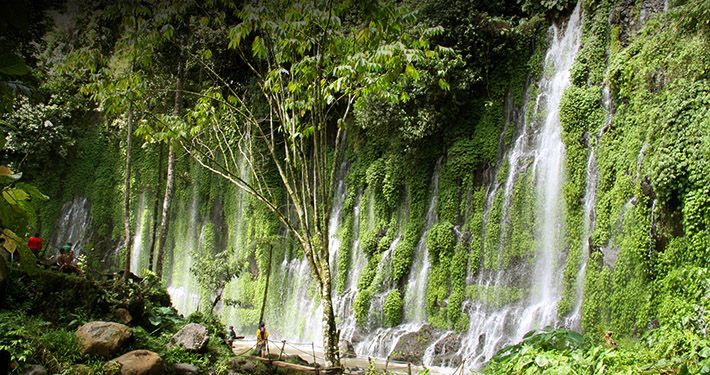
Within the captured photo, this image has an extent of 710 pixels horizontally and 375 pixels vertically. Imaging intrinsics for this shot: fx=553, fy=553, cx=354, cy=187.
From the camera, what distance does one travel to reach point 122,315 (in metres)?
9.76

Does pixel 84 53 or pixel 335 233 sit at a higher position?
pixel 84 53

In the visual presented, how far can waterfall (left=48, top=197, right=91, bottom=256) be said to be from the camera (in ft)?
89.8

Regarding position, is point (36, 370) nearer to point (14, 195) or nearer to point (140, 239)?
point (14, 195)

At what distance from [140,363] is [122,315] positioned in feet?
7.47

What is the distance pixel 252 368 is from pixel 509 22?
1129 centimetres

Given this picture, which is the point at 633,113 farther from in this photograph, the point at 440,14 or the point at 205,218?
the point at 205,218

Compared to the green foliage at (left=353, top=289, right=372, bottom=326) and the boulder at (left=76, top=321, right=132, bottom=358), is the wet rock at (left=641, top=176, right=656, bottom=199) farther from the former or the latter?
the boulder at (left=76, top=321, right=132, bottom=358)

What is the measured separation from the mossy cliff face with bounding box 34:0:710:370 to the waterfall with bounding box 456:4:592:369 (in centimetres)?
7

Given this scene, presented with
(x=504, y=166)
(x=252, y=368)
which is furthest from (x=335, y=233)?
(x=252, y=368)

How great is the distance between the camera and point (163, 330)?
10.2 metres

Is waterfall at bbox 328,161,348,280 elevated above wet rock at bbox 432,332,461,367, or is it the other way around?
waterfall at bbox 328,161,348,280

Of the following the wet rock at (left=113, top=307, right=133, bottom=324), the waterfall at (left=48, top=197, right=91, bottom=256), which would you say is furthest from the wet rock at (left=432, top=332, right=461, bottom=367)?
the waterfall at (left=48, top=197, right=91, bottom=256)

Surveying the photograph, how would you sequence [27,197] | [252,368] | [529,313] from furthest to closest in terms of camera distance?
[529,313]
[252,368]
[27,197]

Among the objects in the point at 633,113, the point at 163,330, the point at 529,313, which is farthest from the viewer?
the point at 529,313
